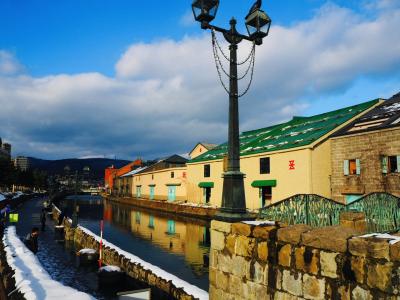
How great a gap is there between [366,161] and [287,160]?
22.9 ft

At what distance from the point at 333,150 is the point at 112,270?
21220mm

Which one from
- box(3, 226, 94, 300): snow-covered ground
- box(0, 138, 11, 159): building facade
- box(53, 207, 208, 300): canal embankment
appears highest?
box(0, 138, 11, 159): building facade

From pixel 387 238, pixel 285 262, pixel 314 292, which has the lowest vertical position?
pixel 314 292

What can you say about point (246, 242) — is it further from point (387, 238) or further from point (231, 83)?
point (231, 83)

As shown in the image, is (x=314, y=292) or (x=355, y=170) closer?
(x=314, y=292)

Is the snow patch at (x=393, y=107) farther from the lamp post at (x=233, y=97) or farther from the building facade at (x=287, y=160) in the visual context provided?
the lamp post at (x=233, y=97)

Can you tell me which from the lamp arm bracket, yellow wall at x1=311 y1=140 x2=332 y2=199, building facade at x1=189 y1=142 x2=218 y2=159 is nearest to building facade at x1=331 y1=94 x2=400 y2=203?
yellow wall at x1=311 y1=140 x2=332 y2=199

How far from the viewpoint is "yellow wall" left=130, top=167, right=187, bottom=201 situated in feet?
163

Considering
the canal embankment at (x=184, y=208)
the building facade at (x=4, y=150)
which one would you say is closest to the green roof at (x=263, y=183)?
the canal embankment at (x=184, y=208)

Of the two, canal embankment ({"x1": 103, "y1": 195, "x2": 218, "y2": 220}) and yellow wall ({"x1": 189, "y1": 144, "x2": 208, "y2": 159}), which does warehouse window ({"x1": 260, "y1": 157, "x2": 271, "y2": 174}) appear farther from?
yellow wall ({"x1": 189, "y1": 144, "x2": 208, "y2": 159})

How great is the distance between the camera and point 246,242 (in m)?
6.36

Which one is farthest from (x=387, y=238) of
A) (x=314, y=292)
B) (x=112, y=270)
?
(x=112, y=270)

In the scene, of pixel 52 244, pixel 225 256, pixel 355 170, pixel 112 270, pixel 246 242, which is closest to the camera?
pixel 246 242

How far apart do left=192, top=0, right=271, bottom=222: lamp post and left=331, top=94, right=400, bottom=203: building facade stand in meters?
19.0
